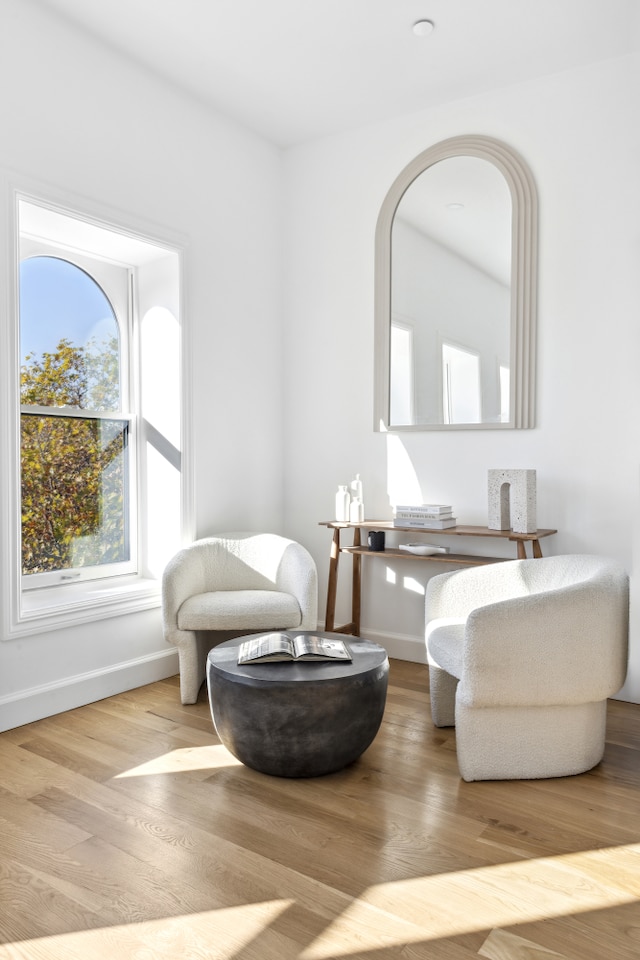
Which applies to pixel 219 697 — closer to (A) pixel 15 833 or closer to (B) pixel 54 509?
(A) pixel 15 833

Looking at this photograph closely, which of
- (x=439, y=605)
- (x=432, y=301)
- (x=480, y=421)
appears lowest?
(x=439, y=605)

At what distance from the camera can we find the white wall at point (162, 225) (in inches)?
113

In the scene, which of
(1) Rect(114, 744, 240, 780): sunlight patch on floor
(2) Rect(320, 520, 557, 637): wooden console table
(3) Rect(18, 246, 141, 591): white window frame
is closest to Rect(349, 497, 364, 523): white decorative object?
(2) Rect(320, 520, 557, 637): wooden console table

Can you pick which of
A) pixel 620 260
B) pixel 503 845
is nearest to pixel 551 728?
pixel 503 845

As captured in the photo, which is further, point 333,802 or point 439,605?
point 439,605

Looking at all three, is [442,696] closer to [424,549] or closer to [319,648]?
[319,648]

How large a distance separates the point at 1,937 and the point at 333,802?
0.97 m

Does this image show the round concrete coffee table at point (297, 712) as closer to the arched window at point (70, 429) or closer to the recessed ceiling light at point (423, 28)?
the arched window at point (70, 429)

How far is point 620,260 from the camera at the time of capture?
127 inches

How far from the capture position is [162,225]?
11.4 feet

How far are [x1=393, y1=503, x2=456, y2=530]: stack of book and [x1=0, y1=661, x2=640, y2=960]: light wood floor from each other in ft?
3.48

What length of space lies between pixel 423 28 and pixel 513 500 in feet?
6.92

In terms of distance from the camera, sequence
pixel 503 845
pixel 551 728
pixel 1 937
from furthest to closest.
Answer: pixel 551 728 → pixel 503 845 → pixel 1 937

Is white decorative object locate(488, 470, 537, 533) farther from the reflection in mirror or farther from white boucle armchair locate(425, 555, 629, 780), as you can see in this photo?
white boucle armchair locate(425, 555, 629, 780)
